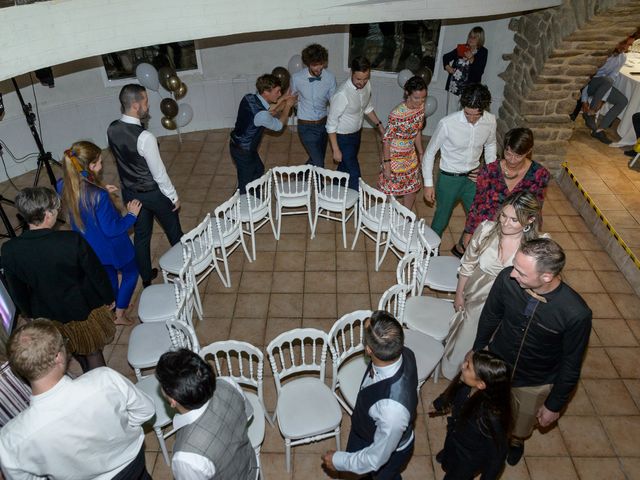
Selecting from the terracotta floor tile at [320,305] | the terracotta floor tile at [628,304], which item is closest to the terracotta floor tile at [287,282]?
the terracotta floor tile at [320,305]

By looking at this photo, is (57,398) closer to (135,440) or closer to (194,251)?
(135,440)

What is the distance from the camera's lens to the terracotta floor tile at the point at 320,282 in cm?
442

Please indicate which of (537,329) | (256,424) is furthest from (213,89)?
(537,329)

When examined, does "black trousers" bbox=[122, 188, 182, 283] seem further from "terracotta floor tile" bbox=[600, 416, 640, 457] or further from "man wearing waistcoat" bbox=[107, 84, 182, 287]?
"terracotta floor tile" bbox=[600, 416, 640, 457]

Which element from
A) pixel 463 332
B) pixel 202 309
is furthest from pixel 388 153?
pixel 202 309

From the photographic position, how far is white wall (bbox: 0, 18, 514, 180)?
611 cm

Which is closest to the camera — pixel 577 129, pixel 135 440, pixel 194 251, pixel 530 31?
pixel 135 440

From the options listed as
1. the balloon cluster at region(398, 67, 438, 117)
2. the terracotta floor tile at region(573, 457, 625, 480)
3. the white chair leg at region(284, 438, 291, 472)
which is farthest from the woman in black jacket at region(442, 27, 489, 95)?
the white chair leg at region(284, 438, 291, 472)

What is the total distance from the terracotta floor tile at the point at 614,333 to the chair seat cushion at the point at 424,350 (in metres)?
1.69

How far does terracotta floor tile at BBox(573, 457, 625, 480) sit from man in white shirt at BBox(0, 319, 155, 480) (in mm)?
2723

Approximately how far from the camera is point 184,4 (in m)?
4.46

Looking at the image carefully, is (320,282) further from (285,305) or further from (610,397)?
(610,397)

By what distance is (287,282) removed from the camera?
4.52 metres

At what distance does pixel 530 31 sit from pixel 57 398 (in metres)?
5.88
